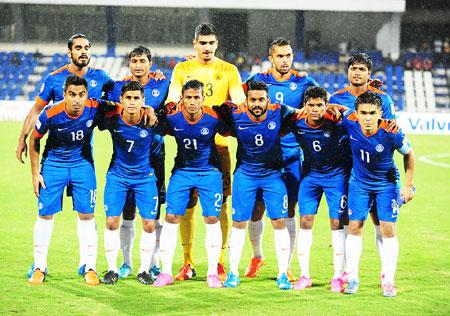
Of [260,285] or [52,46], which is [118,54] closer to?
[52,46]

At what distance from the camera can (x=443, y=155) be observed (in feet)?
69.1

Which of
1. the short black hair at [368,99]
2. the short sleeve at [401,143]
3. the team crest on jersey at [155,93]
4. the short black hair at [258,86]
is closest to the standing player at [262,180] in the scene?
the short black hair at [258,86]

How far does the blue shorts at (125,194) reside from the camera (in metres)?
8.79

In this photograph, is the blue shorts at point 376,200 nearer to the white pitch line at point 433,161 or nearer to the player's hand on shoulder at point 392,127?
the player's hand on shoulder at point 392,127

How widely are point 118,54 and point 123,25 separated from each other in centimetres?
123

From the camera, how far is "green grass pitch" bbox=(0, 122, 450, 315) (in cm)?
802

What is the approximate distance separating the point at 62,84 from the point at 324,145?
9.01 feet

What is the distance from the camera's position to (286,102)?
30.8 feet

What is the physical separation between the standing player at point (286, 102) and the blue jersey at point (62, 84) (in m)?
1.50

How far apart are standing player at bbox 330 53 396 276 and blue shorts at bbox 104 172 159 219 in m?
1.97

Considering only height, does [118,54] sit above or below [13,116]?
above

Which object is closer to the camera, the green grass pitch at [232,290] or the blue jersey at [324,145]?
the green grass pitch at [232,290]

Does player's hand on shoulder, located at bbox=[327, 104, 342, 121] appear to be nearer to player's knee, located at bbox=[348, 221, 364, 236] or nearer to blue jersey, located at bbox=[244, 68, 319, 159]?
blue jersey, located at bbox=[244, 68, 319, 159]

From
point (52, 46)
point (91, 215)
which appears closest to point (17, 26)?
point (52, 46)
